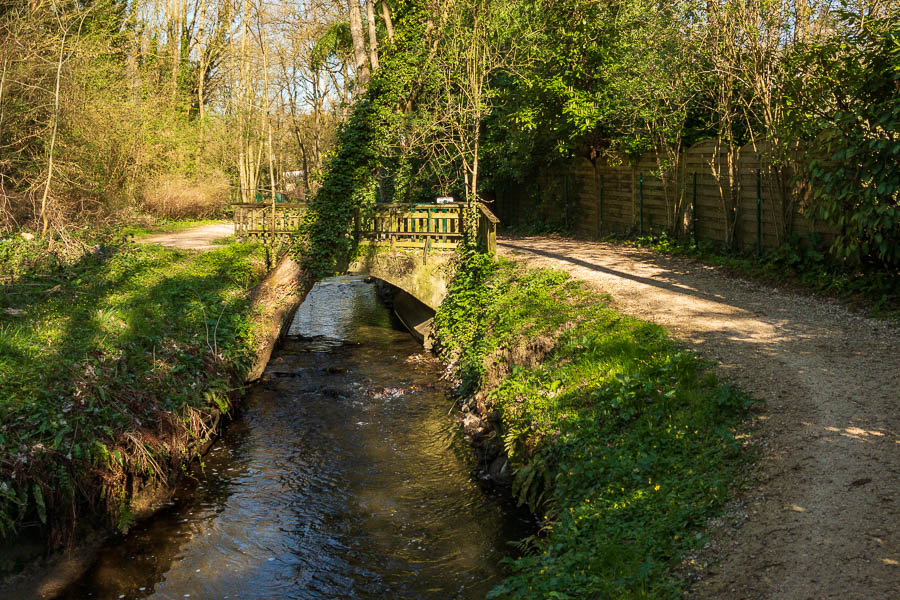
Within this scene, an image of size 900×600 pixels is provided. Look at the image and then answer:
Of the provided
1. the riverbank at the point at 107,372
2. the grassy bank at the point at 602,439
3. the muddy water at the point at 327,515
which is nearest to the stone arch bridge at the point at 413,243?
the riverbank at the point at 107,372

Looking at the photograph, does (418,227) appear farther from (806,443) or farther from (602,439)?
(806,443)

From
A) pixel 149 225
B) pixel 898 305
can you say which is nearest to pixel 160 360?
pixel 898 305

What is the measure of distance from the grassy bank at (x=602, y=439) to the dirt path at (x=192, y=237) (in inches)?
412

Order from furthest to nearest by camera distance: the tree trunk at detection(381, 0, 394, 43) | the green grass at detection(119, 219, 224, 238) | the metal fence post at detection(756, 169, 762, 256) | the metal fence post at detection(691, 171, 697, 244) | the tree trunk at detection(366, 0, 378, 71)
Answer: the green grass at detection(119, 219, 224, 238), the tree trunk at detection(381, 0, 394, 43), the tree trunk at detection(366, 0, 378, 71), the metal fence post at detection(691, 171, 697, 244), the metal fence post at detection(756, 169, 762, 256)

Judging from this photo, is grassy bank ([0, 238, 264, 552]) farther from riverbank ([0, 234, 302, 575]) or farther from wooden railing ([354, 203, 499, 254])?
wooden railing ([354, 203, 499, 254])

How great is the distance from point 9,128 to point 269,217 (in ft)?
20.7

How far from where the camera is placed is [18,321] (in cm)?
1087

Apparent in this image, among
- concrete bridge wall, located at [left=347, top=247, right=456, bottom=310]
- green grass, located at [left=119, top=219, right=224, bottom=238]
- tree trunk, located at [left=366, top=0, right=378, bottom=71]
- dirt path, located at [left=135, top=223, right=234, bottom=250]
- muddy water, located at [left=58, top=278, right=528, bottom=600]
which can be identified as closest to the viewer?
muddy water, located at [left=58, top=278, right=528, bottom=600]

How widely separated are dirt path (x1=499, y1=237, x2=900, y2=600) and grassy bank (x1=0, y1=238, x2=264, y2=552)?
6.12 metres

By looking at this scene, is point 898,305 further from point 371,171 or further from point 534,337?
point 371,171

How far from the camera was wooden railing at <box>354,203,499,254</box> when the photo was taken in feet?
51.4

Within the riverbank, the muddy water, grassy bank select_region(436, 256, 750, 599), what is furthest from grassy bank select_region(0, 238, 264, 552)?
grassy bank select_region(436, 256, 750, 599)

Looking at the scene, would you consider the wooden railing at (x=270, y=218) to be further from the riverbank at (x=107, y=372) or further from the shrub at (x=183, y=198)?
the shrub at (x=183, y=198)

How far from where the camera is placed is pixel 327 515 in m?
8.64
